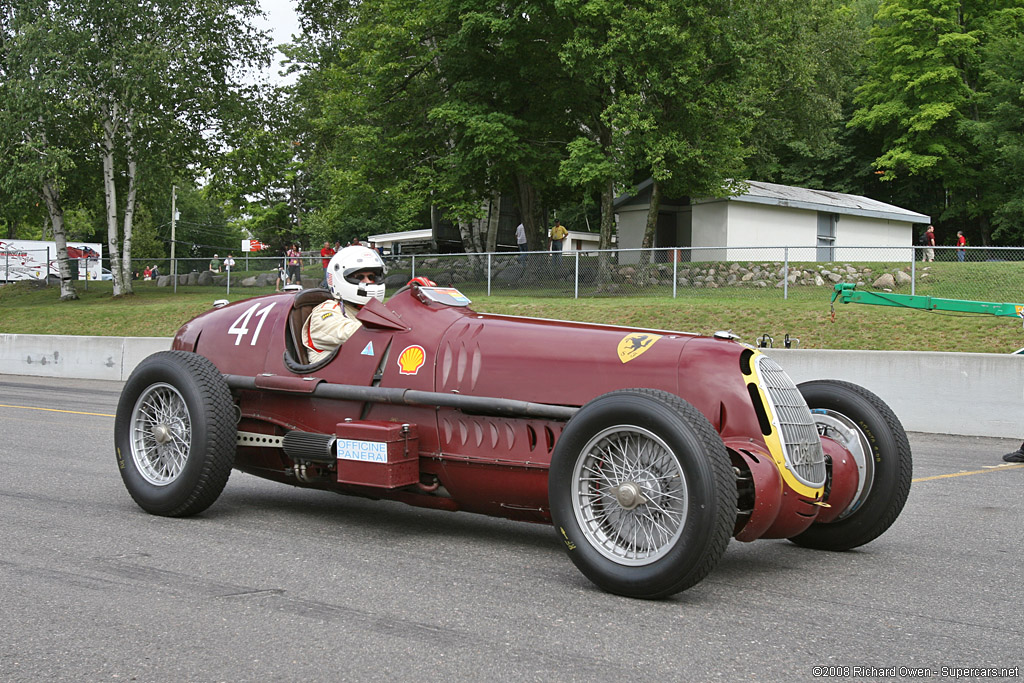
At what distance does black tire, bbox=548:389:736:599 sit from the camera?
4238mm

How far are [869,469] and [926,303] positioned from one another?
42.0ft

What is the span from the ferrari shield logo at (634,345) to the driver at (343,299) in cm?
193

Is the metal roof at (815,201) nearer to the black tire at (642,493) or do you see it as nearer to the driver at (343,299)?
the driver at (343,299)

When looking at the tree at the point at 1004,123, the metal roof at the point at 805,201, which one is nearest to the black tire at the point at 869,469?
the metal roof at the point at 805,201

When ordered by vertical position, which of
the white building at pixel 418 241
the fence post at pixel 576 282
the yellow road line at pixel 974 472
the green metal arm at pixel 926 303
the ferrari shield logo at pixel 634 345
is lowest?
the yellow road line at pixel 974 472

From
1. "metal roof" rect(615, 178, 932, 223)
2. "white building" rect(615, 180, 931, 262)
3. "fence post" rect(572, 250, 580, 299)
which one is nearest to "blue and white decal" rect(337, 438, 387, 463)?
"fence post" rect(572, 250, 580, 299)

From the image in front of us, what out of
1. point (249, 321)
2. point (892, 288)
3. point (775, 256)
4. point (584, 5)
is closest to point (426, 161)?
point (584, 5)

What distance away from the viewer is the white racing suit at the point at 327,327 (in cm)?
630

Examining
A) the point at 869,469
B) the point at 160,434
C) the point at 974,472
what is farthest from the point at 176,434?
the point at 974,472

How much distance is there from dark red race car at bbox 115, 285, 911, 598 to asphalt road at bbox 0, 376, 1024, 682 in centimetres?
27

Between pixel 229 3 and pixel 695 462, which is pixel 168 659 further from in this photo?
pixel 229 3

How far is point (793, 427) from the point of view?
4.88 m

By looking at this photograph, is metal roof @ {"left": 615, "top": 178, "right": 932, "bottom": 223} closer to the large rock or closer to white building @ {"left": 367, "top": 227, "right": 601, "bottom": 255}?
the large rock

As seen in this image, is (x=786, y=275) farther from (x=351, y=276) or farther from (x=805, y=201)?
(x=351, y=276)
